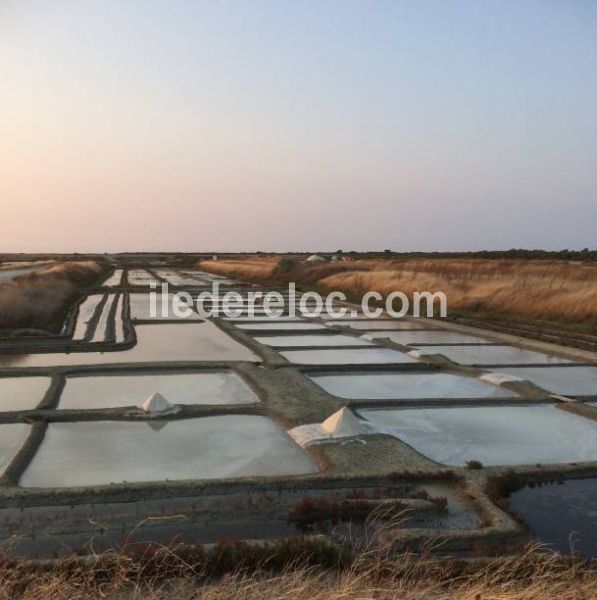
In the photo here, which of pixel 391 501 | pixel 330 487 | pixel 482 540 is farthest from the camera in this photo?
pixel 330 487

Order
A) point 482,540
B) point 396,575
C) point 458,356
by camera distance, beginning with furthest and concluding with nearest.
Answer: point 458,356, point 482,540, point 396,575

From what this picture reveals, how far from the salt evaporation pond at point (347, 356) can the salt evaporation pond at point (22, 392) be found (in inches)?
124

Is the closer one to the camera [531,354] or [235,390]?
[235,390]

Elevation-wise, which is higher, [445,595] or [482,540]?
[445,595]

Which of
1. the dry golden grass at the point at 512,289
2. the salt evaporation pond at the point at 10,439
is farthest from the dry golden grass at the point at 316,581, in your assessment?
the dry golden grass at the point at 512,289

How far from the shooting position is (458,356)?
9.29 metres

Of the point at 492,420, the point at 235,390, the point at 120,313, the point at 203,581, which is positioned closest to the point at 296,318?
the point at 120,313

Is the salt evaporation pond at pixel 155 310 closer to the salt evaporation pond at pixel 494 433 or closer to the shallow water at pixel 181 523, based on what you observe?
the salt evaporation pond at pixel 494 433

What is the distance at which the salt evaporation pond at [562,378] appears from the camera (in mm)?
7074

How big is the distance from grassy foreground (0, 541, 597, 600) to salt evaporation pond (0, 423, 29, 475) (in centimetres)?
192

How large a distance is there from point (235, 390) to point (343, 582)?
4.64 m

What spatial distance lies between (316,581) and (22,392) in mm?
5151

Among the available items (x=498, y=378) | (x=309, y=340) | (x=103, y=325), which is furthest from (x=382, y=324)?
(x=498, y=378)

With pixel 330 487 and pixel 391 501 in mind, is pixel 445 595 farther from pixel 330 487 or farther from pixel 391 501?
pixel 330 487
